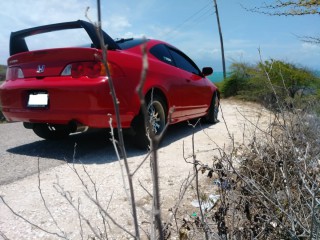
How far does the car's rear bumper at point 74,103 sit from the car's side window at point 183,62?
1569 millimetres

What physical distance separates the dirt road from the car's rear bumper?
0.42m

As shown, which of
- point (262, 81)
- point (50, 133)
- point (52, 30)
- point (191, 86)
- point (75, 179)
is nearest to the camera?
point (75, 179)

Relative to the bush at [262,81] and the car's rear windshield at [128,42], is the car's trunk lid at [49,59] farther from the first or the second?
the bush at [262,81]

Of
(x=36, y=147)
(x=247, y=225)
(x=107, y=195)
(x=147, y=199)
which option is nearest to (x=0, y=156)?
(x=36, y=147)

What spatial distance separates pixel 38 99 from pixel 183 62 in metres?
2.42

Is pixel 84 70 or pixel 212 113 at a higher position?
pixel 84 70

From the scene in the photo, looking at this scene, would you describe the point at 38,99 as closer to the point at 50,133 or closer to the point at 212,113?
the point at 50,133

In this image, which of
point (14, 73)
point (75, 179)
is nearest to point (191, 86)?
point (14, 73)

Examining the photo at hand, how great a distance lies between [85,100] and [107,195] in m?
1.09

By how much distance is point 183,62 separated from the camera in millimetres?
4918

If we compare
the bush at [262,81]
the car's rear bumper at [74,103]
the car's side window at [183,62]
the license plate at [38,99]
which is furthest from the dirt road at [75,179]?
the bush at [262,81]

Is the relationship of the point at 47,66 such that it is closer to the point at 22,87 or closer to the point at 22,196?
the point at 22,87

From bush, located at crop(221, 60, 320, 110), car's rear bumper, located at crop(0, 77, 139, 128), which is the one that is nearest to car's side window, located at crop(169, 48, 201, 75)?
car's rear bumper, located at crop(0, 77, 139, 128)

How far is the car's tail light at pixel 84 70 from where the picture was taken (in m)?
3.07
